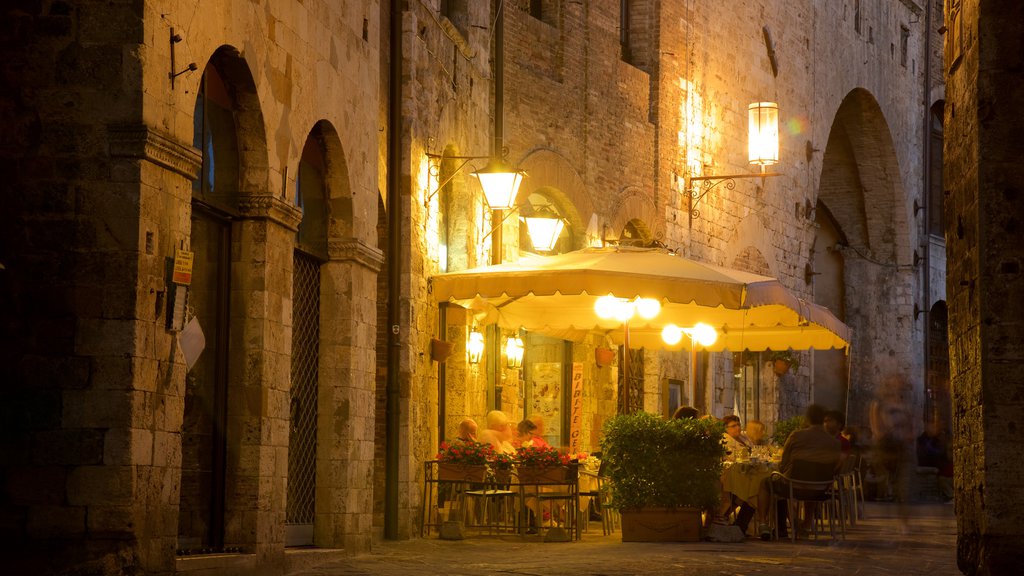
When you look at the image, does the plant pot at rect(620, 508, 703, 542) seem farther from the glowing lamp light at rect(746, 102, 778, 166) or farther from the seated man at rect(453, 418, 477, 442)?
the glowing lamp light at rect(746, 102, 778, 166)

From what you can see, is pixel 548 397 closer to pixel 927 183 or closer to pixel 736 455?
pixel 736 455

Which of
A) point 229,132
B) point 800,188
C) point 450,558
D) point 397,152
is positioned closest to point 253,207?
point 229,132

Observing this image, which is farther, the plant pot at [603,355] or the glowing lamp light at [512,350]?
the plant pot at [603,355]

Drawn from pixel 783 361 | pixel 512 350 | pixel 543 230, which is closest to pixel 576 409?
pixel 512 350

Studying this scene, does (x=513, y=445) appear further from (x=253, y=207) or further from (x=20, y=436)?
(x=20, y=436)

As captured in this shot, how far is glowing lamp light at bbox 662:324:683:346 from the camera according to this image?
1708cm

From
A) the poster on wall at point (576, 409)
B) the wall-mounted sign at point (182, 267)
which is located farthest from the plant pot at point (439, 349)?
the wall-mounted sign at point (182, 267)

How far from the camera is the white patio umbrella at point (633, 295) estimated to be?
13891mm

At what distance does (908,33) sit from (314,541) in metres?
25.7

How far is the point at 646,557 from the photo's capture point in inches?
454

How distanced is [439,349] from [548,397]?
13.9 ft

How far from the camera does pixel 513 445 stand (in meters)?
15.2

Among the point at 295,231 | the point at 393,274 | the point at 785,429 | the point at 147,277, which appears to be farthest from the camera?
the point at 785,429

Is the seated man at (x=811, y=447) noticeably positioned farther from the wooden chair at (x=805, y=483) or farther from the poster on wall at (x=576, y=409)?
the poster on wall at (x=576, y=409)
